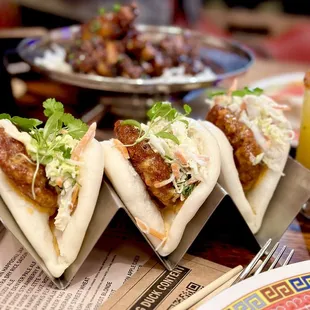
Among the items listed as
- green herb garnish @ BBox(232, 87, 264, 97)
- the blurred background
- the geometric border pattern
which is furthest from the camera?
the blurred background

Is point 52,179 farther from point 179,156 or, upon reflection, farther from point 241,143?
point 241,143

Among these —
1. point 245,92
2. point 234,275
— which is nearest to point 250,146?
point 245,92

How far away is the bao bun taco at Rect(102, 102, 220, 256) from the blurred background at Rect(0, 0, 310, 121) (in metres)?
2.41

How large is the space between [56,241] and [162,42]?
6.85ft

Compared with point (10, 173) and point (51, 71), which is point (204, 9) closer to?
point (51, 71)

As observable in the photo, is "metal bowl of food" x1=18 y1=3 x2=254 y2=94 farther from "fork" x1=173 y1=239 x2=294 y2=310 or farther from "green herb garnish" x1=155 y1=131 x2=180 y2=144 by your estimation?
"fork" x1=173 y1=239 x2=294 y2=310

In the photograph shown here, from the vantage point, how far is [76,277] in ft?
4.98

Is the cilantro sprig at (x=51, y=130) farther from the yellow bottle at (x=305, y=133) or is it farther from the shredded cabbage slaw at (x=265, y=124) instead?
the yellow bottle at (x=305, y=133)

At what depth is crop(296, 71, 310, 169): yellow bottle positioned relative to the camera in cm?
194

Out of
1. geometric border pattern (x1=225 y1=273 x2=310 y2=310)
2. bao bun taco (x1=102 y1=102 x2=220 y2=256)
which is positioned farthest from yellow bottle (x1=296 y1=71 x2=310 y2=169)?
geometric border pattern (x1=225 y1=273 x2=310 y2=310)

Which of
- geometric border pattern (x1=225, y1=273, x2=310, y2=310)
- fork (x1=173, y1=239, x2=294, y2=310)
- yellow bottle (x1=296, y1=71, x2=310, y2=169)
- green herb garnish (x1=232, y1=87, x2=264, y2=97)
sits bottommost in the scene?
fork (x1=173, y1=239, x2=294, y2=310)

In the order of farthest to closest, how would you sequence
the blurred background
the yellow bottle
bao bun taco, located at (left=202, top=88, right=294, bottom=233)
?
the blurred background → the yellow bottle → bao bun taco, located at (left=202, top=88, right=294, bottom=233)

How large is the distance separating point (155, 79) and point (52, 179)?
1.67 metres

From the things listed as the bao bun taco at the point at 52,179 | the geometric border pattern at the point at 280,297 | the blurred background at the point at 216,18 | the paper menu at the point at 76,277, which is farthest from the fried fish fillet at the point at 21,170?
the blurred background at the point at 216,18
